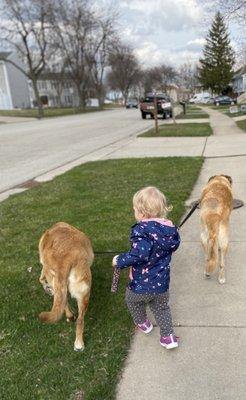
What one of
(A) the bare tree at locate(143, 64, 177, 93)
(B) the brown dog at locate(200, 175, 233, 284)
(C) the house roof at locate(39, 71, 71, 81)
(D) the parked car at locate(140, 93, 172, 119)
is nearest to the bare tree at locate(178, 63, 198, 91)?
(A) the bare tree at locate(143, 64, 177, 93)

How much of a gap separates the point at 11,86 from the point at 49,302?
90.2m

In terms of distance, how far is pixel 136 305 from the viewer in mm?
3525

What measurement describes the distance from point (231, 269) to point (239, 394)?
1.95m

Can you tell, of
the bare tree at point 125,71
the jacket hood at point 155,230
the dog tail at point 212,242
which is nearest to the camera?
the jacket hood at point 155,230

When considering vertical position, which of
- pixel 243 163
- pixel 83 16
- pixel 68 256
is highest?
pixel 83 16

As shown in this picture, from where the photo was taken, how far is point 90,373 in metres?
3.14

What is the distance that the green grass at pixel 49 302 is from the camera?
3105mm

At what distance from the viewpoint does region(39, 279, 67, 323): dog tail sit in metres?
3.01

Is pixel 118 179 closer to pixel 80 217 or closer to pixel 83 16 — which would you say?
pixel 80 217

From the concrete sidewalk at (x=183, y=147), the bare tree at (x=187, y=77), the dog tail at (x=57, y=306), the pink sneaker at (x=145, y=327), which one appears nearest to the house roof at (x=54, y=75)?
the bare tree at (x=187, y=77)

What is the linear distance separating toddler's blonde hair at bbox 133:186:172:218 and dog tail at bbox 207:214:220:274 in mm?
975

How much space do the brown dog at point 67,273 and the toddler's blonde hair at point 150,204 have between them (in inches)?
23.2

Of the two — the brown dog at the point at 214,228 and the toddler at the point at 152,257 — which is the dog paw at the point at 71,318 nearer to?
the toddler at the point at 152,257

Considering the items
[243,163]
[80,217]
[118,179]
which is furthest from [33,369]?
[243,163]
